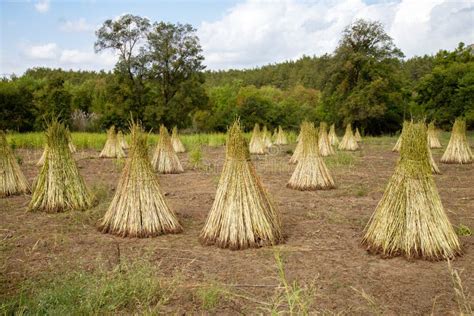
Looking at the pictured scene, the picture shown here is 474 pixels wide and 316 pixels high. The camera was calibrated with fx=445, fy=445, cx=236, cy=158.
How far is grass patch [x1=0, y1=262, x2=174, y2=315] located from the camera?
138 inches

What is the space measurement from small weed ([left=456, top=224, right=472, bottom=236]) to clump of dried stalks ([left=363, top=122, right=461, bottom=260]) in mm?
965

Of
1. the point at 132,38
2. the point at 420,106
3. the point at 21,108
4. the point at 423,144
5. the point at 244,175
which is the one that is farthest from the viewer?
the point at 420,106

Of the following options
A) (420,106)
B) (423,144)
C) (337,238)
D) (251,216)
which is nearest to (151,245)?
(251,216)

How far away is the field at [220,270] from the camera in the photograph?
3729 mm

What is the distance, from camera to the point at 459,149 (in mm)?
13461

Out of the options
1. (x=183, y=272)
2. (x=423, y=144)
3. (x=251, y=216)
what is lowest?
(x=183, y=272)

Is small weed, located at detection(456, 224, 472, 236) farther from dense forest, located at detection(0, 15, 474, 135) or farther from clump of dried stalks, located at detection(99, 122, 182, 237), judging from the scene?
dense forest, located at detection(0, 15, 474, 135)

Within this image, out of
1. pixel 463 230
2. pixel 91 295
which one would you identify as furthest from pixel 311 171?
pixel 91 295

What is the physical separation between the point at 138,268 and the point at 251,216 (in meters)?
1.58

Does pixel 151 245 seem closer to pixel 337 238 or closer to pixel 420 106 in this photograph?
pixel 337 238

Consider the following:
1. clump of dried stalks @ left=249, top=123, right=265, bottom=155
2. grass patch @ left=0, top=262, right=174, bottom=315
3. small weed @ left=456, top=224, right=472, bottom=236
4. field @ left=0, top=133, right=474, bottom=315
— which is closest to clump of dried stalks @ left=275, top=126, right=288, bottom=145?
clump of dried stalks @ left=249, top=123, right=265, bottom=155

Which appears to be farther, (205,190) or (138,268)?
(205,190)

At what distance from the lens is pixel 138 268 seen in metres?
4.40

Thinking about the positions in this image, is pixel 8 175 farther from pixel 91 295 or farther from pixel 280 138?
pixel 280 138
